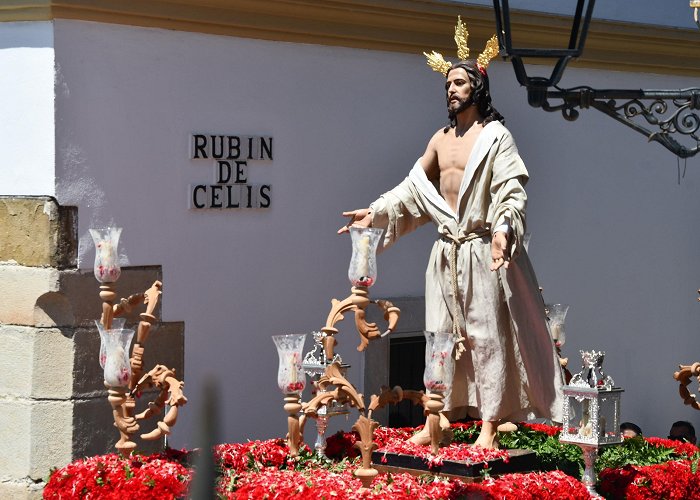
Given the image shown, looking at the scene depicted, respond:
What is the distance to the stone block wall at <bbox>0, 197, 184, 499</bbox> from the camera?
6203mm

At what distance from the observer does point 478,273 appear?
231 inches

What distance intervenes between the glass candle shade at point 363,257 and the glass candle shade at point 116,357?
96 centimetres

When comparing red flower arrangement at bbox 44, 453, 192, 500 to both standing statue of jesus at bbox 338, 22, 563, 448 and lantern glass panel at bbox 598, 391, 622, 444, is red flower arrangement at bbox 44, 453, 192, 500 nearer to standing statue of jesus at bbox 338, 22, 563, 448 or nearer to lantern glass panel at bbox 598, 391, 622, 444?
standing statue of jesus at bbox 338, 22, 563, 448

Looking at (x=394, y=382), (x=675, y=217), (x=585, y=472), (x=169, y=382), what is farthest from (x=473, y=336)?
(x=675, y=217)

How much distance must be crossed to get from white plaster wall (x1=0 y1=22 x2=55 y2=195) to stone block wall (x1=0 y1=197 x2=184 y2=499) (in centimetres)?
10

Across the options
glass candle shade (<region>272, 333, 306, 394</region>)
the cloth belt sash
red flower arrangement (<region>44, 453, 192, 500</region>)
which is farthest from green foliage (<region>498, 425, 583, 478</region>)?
red flower arrangement (<region>44, 453, 192, 500</region>)

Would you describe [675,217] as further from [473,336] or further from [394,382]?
[473,336]

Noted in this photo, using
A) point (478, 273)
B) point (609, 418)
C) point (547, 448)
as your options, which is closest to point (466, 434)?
point (547, 448)

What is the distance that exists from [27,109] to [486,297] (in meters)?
2.31

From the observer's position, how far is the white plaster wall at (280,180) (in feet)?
21.1

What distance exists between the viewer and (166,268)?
6641mm

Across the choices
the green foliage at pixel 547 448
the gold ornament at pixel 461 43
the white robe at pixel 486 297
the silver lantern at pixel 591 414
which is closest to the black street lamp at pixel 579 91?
the gold ornament at pixel 461 43

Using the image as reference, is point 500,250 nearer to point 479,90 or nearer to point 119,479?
point 479,90

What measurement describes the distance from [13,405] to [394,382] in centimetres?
235
